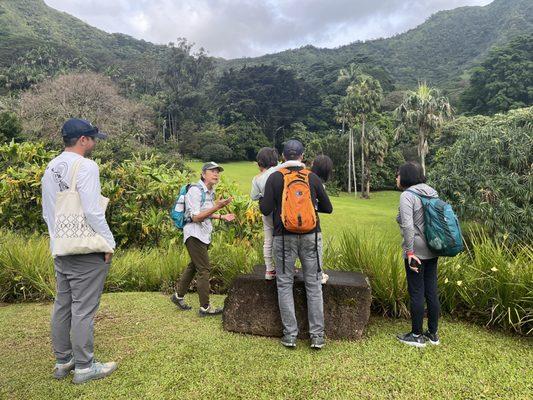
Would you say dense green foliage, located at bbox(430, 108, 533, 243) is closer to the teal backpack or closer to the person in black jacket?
the teal backpack

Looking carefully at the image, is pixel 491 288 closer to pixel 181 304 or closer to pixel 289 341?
pixel 289 341

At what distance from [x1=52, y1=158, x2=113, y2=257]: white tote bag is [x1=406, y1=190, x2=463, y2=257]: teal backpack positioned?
104 inches

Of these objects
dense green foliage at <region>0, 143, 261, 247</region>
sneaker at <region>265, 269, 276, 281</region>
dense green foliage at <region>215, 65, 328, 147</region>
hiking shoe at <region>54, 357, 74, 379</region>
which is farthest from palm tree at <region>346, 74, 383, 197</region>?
hiking shoe at <region>54, 357, 74, 379</region>

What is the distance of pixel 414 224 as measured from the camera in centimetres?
347

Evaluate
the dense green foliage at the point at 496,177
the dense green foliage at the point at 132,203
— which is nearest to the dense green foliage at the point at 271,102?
the dense green foliage at the point at 496,177

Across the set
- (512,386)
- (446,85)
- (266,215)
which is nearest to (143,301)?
(266,215)

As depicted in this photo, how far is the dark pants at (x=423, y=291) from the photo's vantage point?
11.4 feet

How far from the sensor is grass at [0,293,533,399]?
2840 mm

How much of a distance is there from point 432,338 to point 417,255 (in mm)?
789

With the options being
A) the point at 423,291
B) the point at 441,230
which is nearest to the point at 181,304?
the point at 423,291

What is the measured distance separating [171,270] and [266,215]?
272 centimetres

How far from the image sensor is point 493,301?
3992 mm

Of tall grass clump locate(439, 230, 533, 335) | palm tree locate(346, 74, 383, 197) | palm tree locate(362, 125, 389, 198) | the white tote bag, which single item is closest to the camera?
the white tote bag

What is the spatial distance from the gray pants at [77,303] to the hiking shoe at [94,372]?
38 mm
